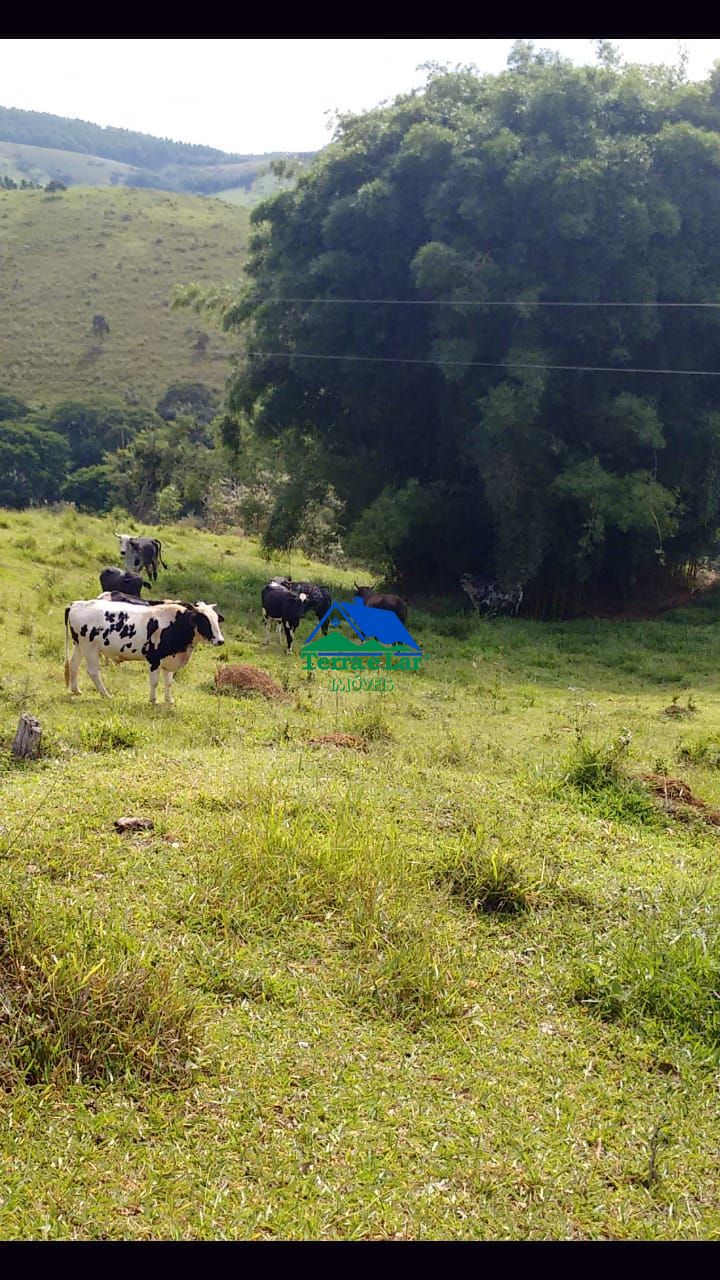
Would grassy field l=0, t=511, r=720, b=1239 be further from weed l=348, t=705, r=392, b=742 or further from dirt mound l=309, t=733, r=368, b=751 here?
weed l=348, t=705, r=392, b=742

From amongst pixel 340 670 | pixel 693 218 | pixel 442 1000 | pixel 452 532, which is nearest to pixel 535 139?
pixel 693 218

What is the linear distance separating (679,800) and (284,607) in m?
6.75

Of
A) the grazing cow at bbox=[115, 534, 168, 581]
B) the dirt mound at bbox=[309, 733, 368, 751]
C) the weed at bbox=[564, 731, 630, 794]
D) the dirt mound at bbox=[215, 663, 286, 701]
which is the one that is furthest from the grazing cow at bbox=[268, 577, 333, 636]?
the weed at bbox=[564, 731, 630, 794]

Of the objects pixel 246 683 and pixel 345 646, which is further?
pixel 345 646

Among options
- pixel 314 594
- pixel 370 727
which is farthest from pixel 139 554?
pixel 370 727

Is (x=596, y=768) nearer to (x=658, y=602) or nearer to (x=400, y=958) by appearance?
(x=400, y=958)

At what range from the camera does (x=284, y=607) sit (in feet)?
42.2

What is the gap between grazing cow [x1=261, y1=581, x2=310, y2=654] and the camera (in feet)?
42.2

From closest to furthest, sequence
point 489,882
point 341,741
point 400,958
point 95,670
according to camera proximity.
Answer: point 400,958 < point 489,882 < point 341,741 < point 95,670

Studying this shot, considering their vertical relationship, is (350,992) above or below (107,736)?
above

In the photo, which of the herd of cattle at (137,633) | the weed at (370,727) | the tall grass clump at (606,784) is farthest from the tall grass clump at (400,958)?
the herd of cattle at (137,633)

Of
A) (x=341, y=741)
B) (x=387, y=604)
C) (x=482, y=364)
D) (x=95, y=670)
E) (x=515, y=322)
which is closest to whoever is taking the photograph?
(x=341, y=741)

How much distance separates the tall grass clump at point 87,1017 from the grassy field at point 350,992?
1 cm

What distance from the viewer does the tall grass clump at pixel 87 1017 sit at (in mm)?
3635
